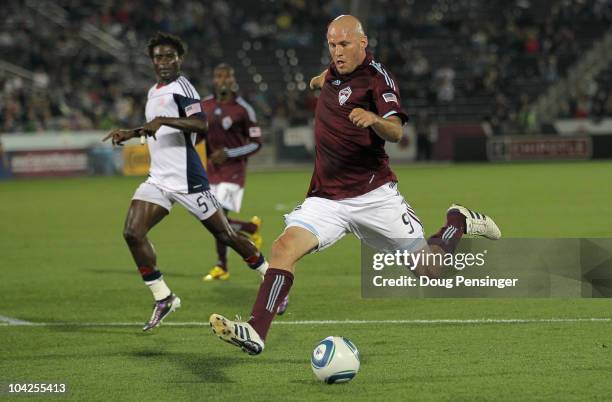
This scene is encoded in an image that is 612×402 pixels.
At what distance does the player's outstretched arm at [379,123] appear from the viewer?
699 centimetres

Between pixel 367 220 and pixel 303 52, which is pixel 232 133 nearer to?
pixel 367 220

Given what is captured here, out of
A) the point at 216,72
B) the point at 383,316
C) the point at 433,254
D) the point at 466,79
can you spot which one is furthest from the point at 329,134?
the point at 466,79

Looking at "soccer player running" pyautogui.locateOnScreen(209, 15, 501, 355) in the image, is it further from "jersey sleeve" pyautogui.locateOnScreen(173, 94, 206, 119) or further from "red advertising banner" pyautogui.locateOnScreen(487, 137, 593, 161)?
"red advertising banner" pyautogui.locateOnScreen(487, 137, 593, 161)

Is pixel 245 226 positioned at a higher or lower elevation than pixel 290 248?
lower

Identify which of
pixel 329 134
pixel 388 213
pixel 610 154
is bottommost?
pixel 610 154

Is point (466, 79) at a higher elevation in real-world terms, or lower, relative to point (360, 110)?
lower

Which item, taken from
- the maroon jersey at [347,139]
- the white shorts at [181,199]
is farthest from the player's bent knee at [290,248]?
the white shorts at [181,199]

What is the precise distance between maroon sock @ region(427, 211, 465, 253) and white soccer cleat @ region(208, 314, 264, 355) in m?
1.98

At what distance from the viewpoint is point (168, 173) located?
10.2 m

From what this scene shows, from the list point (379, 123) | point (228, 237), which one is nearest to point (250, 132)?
point (228, 237)

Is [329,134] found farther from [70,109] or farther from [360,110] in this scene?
[70,109]

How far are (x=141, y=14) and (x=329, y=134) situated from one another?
121 feet

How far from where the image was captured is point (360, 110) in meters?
7.03

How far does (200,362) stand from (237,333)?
135cm
